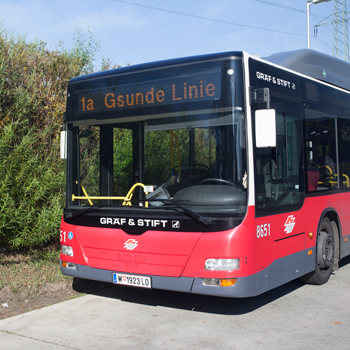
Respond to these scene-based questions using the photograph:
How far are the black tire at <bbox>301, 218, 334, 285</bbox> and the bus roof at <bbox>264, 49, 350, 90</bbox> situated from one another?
2377mm

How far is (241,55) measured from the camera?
5.07 metres

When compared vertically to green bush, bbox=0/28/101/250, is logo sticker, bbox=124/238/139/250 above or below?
below

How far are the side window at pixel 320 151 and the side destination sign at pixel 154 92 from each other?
2.03 metres

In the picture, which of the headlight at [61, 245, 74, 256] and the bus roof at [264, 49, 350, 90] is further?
the bus roof at [264, 49, 350, 90]

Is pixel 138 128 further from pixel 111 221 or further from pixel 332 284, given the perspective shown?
pixel 332 284

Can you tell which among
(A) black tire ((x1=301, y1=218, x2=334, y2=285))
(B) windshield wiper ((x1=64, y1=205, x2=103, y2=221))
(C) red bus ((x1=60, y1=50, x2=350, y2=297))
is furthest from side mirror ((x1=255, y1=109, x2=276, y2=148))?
(A) black tire ((x1=301, y1=218, x2=334, y2=285))

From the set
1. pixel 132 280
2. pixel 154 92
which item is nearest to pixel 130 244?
pixel 132 280

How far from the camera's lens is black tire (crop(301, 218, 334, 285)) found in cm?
672

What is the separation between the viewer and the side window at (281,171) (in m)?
5.23

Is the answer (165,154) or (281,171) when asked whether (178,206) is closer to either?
(165,154)

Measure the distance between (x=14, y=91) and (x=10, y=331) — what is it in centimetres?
457

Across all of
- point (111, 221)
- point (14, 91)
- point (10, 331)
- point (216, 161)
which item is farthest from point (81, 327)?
point (14, 91)

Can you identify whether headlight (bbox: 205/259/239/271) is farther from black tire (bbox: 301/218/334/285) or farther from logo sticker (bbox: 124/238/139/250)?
black tire (bbox: 301/218/334/285)

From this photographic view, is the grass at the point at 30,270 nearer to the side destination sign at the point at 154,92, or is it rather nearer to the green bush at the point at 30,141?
the green bush at the point at 30,141
